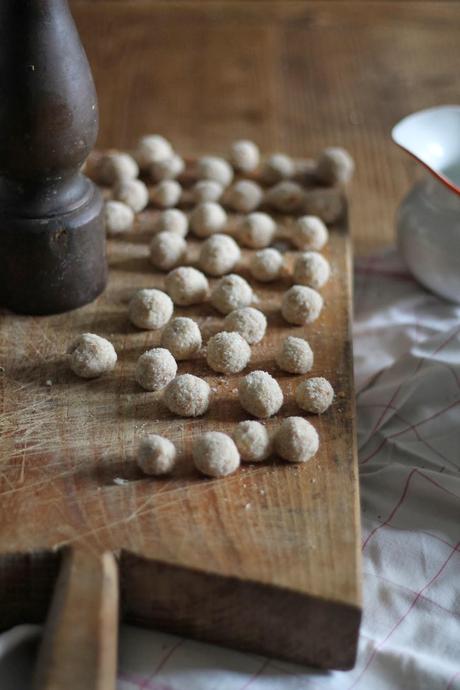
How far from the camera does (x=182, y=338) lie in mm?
853

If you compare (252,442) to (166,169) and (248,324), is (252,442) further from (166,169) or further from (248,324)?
(166,169)

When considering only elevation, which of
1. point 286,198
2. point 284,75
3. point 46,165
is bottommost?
point 284,75

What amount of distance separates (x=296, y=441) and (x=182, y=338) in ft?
0.57

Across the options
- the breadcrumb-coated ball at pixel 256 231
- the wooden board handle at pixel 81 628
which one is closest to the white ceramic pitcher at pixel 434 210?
the breadcrumb-coated ball at pixel 256 231

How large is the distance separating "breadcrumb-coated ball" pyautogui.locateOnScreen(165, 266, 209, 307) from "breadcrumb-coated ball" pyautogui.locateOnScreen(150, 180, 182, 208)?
0.59ft

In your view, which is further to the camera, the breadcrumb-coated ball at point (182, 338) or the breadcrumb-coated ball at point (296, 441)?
the breadcrumb-coated ball at point (182, 338)

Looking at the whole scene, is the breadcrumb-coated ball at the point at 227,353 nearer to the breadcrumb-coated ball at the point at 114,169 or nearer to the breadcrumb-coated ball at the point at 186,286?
the breadcrumb-coated ball at the point at 186,286

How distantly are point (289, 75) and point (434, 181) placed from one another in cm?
71

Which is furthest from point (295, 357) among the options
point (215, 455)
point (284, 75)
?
point (284, 75)

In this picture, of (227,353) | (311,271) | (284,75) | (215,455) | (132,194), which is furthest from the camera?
(284,75)

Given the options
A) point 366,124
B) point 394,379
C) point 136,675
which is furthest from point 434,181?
point 136,675

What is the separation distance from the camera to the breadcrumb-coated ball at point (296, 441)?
0.74 meters

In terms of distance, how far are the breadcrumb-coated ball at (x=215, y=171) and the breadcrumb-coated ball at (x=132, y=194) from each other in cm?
9

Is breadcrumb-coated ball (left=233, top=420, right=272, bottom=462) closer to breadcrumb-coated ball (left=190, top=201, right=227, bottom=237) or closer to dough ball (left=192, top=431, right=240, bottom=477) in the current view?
dough ball (left=192, top=431, right=240, bottom=477)
